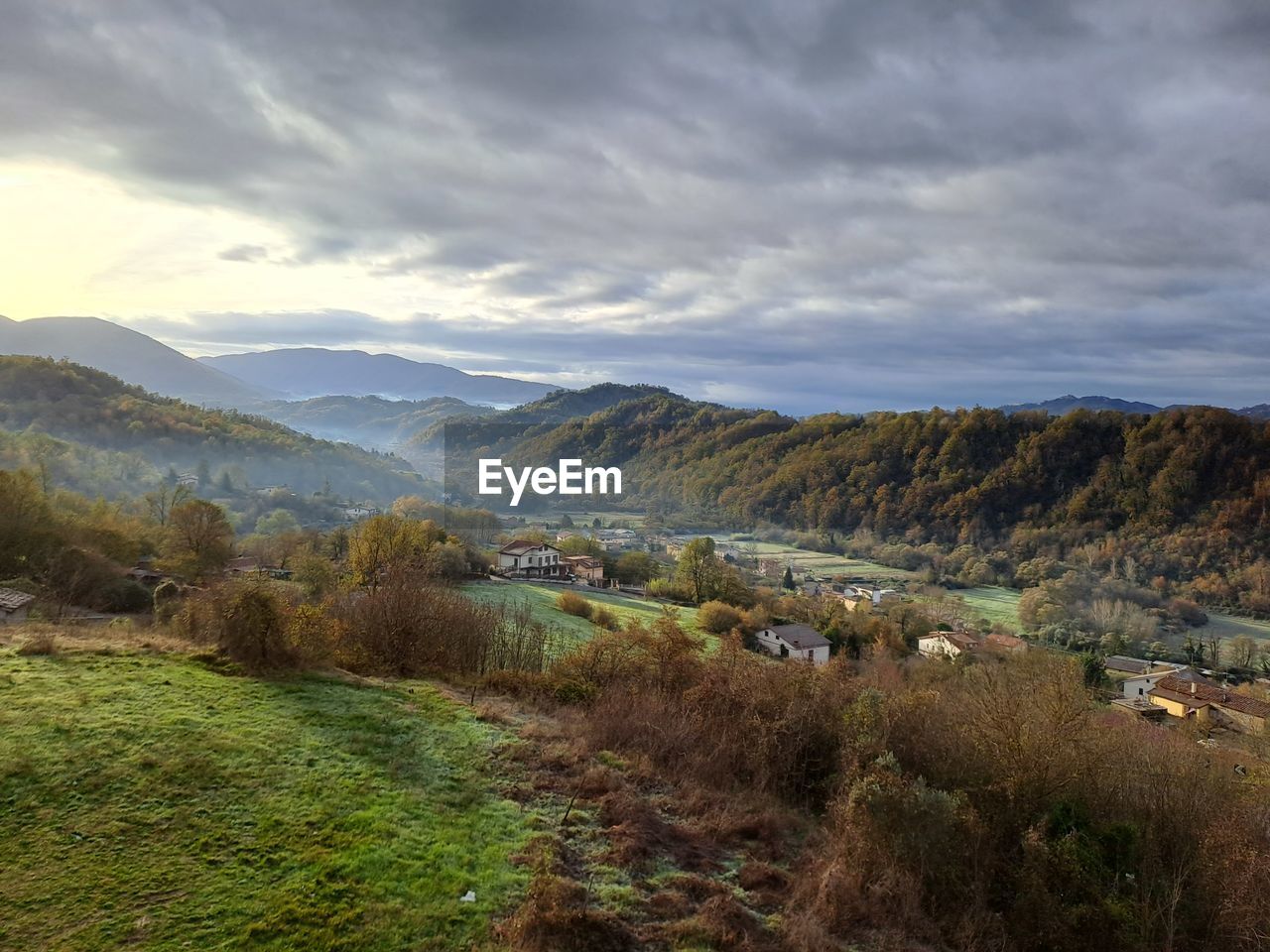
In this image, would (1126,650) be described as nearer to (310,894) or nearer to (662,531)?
(662,531)

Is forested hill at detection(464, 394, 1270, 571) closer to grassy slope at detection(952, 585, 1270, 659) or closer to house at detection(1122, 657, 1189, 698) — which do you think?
grassy slope at detection(952, 585, 1270, 659)

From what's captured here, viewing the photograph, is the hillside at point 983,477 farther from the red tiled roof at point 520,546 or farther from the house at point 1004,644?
the red tiled roof at point 520,546

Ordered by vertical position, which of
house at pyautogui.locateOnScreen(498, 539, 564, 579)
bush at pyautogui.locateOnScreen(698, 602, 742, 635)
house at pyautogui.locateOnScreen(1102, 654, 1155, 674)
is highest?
house at pyautogui.locateOnScreen(498, 539, 564, 579)

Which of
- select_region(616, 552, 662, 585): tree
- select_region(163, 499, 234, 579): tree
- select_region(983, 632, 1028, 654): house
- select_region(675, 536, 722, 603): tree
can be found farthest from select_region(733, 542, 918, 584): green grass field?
select_region(163, 499, 234, 579): tree

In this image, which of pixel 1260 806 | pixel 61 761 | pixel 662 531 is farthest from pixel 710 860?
pixel 662 531

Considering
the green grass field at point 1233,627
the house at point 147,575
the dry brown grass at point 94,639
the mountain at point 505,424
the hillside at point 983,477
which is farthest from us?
the mountain at point 505,424

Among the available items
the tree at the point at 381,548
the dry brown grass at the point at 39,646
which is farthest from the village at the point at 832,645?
the dry brown grass at the point at 39,646
